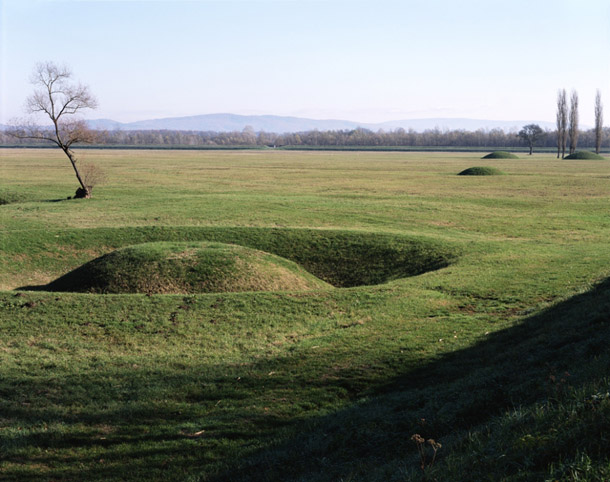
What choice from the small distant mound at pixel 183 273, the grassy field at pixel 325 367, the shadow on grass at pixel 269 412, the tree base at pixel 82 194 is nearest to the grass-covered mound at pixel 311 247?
the grassy field at pixel 325 367

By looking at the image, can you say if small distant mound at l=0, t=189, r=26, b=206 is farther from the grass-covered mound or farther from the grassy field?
the grass-covered mound

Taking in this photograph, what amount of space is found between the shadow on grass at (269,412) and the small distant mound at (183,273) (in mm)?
7371

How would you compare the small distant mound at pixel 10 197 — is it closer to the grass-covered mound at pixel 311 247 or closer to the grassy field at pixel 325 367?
the grassy field at pixel 325 367

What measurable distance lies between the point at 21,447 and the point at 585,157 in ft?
491

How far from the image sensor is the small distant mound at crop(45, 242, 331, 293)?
777 inches

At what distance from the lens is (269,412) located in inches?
396

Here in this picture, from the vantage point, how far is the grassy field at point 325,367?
729 centimetres

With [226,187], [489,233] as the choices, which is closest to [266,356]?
[489,233]

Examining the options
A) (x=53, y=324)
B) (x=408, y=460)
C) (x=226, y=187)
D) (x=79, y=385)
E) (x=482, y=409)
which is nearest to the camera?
(x=408, y=460)

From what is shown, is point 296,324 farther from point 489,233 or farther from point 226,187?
point 226,187

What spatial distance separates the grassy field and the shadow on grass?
1.6 inches

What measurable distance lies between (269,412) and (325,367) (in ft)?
8.38

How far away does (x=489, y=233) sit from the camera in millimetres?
32344

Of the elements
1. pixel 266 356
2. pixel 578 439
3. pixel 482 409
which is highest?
pixel 578 439
